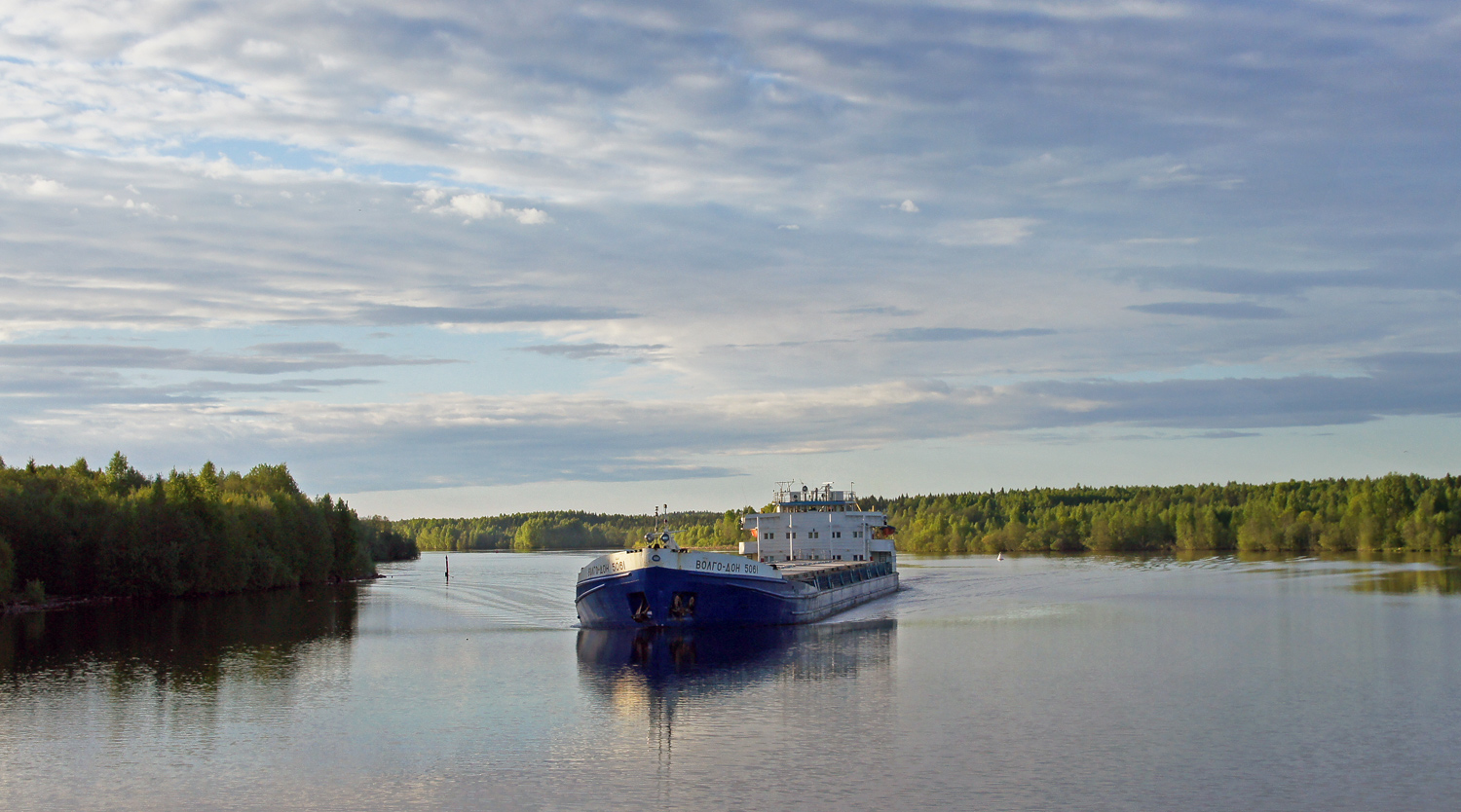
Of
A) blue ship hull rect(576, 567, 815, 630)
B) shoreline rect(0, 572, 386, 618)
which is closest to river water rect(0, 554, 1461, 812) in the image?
blue ship hull rect(576, 567, 815, 630)

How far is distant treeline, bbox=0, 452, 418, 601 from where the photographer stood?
82.5 metres

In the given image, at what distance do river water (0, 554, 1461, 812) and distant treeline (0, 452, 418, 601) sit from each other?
80.3ft

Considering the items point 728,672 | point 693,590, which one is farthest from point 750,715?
point 693,590

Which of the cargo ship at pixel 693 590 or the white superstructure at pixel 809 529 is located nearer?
the cargo ship at pixel 693 590

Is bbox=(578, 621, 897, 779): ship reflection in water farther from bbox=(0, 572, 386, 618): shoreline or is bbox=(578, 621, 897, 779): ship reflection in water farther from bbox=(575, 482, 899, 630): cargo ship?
bbox=(0, 572, 386, 618): shoreline

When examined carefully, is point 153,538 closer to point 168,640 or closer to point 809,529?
point 168,640

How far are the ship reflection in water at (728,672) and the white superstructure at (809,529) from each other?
2426 cm

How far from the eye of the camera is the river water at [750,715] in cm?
2497

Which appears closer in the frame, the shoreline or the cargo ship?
the cargo ship

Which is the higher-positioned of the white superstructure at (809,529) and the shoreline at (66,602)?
the white superstructure at (809,529)

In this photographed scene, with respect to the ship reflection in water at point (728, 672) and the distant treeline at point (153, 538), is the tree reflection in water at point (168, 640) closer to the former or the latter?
the distant treeline at point (153, 538)

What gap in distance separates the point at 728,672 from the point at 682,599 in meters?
14.2

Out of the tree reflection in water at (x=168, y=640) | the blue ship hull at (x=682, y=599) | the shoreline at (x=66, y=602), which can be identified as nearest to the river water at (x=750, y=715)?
the tree reflection in water at (x=168, y=640)

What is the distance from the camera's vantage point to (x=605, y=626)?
195 ft
